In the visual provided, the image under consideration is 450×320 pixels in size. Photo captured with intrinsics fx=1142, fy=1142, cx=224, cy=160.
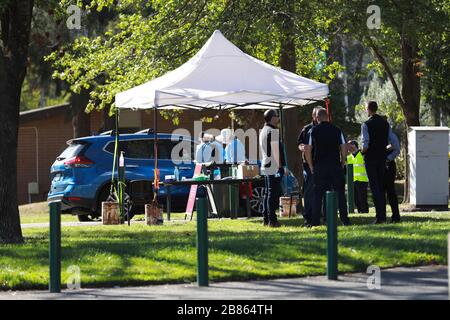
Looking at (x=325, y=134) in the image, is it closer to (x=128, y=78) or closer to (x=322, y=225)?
(x=322, y=225)

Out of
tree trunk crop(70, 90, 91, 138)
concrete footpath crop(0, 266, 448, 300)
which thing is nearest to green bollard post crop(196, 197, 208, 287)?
concrete footpath crop(0, 266, 448, 300)

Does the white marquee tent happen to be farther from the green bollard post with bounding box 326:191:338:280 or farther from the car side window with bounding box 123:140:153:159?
the green bollard post with bounding box 326:191:338:280

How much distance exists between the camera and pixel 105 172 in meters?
22.9

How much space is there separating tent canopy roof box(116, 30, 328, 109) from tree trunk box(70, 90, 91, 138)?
16.8 meters

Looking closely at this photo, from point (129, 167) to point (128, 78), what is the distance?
8.04ft

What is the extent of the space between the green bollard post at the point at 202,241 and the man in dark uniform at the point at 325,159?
5.79 meters

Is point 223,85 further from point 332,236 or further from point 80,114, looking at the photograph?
point 80,114

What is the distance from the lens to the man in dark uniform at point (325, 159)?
54.9 feet

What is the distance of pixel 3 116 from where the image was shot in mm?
15953

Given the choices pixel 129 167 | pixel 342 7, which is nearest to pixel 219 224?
pixel 129 167

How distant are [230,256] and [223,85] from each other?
653cm

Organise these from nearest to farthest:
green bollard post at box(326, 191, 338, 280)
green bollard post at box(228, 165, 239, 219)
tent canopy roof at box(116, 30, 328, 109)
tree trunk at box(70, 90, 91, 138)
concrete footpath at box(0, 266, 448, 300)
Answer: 1. concrete footpath at box(0, 266, 448, 300)
2. green bollard post at box(326, 191, 338, 280)
3. tent canopy roof at box(116, 30, 328, 109)
4. green bollard post at box(228, 165, 239, 219)
5. tree trunk at box(70, 90, 91, 138)

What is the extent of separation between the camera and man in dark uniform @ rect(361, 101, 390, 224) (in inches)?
671

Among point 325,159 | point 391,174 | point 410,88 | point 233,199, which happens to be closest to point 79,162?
point 233,199
